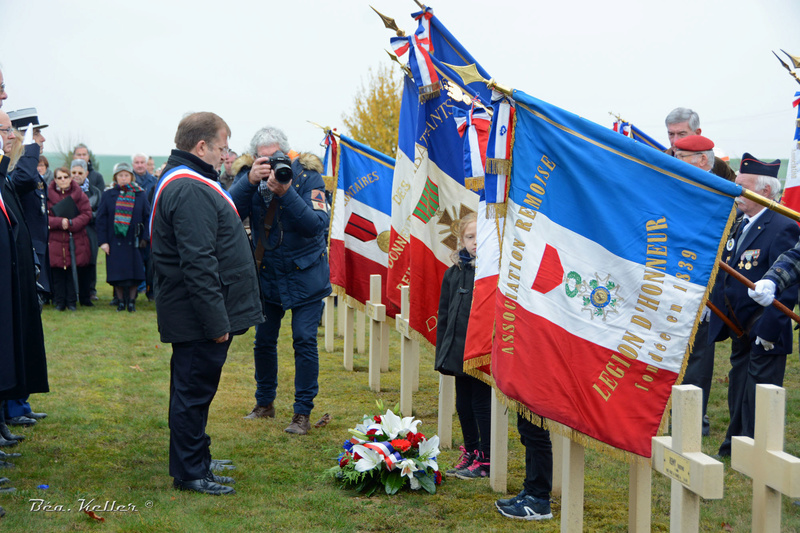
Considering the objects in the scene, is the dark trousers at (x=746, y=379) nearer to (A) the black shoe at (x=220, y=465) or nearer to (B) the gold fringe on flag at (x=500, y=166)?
(B) the gold fringe on flag at (x=500, y=166)

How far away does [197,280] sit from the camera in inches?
166

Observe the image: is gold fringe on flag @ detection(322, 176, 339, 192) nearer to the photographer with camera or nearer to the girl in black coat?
the photographer with camera

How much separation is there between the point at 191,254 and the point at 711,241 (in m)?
2.71

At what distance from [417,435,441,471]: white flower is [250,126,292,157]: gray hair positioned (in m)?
2.41

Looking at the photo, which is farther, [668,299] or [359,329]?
[359,329]

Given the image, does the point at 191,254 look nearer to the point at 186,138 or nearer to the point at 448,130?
the point at 186,138

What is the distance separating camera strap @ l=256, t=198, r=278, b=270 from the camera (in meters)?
5.75

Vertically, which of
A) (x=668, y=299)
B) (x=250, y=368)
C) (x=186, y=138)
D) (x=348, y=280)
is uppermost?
(x=186, y=138)

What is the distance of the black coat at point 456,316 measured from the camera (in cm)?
486

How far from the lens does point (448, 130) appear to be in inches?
221

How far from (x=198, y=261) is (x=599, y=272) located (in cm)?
220

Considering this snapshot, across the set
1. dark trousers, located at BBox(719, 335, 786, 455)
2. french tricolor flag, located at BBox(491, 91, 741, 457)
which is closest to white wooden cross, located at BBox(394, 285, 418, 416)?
dark trousers, located at BBox(719, 335, 786, 455)

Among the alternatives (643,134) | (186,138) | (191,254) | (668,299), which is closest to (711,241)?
(668,299)

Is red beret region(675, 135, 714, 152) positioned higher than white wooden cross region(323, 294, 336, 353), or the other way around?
red beret region(675, 135, 714, 152)
